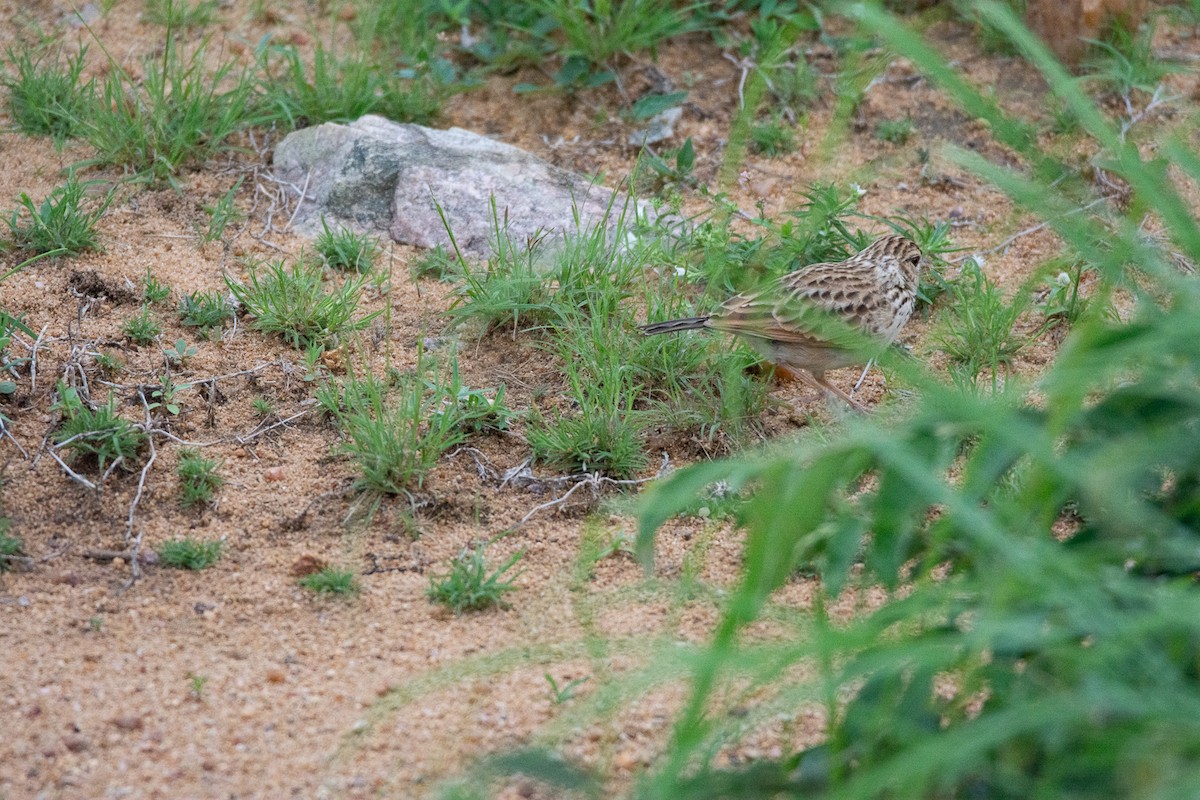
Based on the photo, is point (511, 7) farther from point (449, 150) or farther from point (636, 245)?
point (636, 245)

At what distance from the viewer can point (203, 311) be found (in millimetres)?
4715

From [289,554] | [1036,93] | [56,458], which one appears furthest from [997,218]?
[56,458]

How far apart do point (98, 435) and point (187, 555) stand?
579 mm

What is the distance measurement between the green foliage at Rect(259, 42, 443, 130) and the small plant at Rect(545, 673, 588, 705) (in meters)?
3.60

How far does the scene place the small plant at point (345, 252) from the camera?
514 centimetres

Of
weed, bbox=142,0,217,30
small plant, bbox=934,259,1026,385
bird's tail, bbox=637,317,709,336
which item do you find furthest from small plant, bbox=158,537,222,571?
weed, bbox=142,0,217,30

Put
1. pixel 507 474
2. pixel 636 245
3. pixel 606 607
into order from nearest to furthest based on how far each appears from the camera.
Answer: pixel 606 607, pixel 507 474, pixel 636 245

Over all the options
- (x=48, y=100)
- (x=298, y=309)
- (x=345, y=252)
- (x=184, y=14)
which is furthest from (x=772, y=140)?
(x=48, y=100)

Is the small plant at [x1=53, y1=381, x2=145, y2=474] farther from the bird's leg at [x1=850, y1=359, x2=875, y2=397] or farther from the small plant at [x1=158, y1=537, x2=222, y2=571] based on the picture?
the bird's leg at [x1=850, y1=359, x2=875, y2=397]

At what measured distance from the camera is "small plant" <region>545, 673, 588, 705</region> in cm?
301

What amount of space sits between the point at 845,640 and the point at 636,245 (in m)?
3.09

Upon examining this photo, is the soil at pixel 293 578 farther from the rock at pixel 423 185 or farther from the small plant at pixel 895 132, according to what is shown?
the small plant at pixel 895 132

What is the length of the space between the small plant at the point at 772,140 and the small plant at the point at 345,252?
2.02m

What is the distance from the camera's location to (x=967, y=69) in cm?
657
